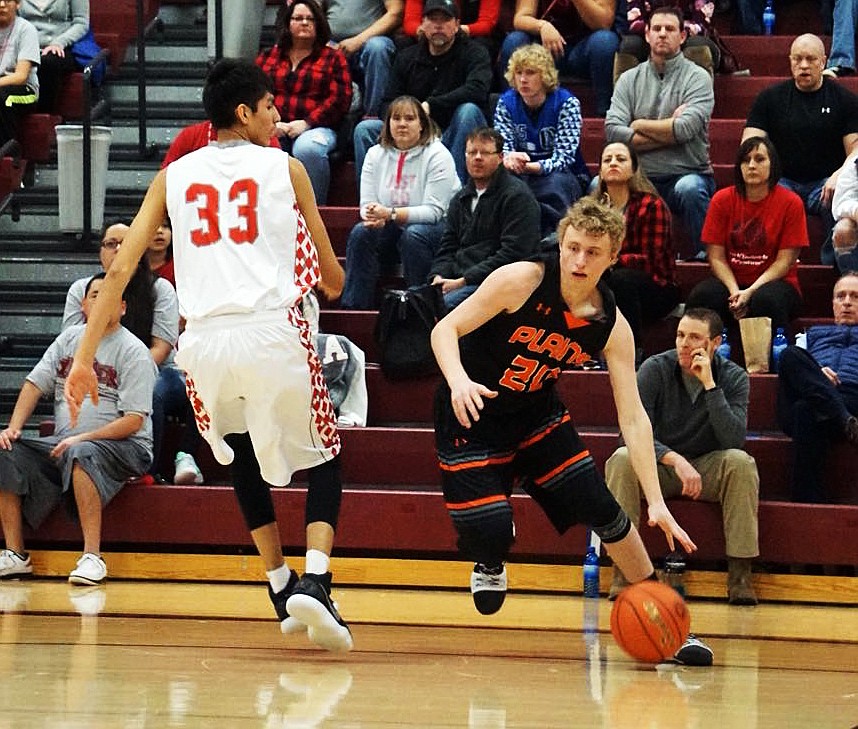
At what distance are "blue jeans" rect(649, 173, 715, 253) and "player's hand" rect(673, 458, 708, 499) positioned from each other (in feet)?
6.12

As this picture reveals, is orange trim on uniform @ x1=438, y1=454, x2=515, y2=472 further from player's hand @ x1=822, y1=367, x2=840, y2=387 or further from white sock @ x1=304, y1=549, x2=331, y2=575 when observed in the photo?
player's hand @ x1=822, y1=367, x2=840, y2=387

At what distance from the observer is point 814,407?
275 inches

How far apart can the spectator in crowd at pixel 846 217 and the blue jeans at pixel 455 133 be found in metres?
2.00

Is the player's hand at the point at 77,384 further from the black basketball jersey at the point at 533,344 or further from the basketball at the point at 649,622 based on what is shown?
the basketball at the point at 649,622

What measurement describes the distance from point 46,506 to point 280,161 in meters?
3.01

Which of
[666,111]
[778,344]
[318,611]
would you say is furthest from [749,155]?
[318,611]

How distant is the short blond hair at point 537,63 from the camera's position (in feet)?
27.5

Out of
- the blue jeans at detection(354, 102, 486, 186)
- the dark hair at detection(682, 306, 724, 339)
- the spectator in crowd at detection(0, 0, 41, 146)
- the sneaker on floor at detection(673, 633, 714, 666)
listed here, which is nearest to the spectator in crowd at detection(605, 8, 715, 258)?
the blue jeans at detection(354, 102, 486, 186)

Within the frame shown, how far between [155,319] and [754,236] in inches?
118

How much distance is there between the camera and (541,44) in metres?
9.36

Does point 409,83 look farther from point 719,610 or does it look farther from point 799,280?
point 719,610

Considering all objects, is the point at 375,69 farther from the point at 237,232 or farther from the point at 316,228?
the point at 237,232

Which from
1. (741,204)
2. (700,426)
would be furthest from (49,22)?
(700,426)

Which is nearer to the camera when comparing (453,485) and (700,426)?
(453,485)
